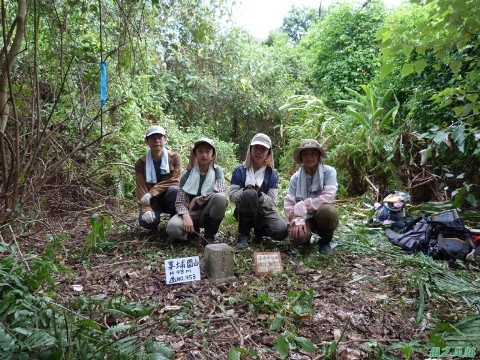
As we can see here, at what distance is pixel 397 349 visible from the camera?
6.40 ft

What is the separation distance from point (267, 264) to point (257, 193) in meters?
0.74

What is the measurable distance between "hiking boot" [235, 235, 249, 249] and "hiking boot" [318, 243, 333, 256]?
67cm

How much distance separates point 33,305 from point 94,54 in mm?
3646

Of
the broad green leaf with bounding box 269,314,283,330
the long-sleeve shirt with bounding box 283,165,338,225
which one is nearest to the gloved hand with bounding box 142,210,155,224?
the long-sleeve shirt with bounding box 283,165,338,225

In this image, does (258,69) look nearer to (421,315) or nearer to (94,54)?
(94,54)

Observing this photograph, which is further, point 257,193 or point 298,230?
point 257,193

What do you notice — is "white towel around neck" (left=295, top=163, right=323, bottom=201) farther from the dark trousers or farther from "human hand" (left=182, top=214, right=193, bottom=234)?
"human hand" (left=182, top=214, right=193, bottom=234)

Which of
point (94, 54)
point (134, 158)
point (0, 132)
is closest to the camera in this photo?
point (0, 132)

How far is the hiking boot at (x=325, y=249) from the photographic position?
11.1ft

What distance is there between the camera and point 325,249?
341cm

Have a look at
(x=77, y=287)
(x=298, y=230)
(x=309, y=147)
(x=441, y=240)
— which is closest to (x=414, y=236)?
(x=441, y=240)

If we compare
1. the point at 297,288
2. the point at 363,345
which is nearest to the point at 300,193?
the point at 297,288

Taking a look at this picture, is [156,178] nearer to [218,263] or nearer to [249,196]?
[249,196]

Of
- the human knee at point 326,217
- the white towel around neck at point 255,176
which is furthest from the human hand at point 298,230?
the white towel around neck at point 255,176
